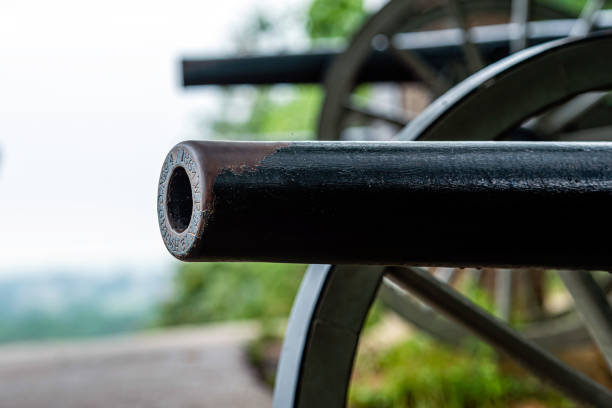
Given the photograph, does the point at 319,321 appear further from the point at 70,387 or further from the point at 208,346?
the point at 208,346

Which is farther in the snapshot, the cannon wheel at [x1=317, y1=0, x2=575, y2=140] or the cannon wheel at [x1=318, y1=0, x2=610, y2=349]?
the cannon wheel at [x1=317, y1=0, x2=575, y2=140]

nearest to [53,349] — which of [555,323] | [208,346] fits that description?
[208,346]

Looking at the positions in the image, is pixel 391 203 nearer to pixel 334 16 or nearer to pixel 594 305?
pixel 594 305

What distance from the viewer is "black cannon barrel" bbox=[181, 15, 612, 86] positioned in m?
5.26

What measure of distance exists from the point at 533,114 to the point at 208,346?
5811 mm

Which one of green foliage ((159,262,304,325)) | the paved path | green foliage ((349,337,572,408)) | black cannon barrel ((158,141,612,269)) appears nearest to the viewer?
black cannon barrel ((158,141,612,269))

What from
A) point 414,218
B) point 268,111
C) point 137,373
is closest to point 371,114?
point 137,373

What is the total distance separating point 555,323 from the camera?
4.65 meters

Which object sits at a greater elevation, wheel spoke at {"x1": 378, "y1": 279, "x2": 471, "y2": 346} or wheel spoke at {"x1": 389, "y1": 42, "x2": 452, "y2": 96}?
wheel spoke at {"x1": 389, "y1": 42, "x2": 452, "y2": 96}

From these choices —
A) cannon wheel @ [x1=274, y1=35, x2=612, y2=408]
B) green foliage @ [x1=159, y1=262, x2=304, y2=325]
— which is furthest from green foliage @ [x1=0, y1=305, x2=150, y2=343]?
Answer: cannon wheel @ [x1=274, y1=35, x2=612, y2=408]

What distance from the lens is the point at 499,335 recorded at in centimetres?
149

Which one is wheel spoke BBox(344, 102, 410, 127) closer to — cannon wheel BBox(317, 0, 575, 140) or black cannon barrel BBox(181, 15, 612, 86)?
cannon wheel BBox(317, 0, 575, 140)

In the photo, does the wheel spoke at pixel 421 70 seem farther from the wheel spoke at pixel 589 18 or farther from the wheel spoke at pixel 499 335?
the wheel spoke at pixel 499 335

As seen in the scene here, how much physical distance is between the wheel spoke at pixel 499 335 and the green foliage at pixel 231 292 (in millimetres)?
6075
